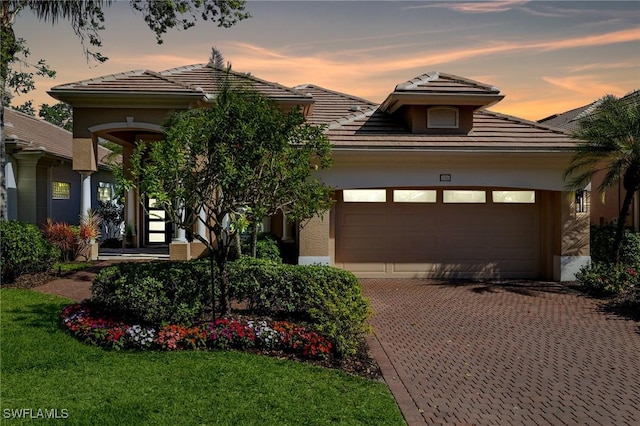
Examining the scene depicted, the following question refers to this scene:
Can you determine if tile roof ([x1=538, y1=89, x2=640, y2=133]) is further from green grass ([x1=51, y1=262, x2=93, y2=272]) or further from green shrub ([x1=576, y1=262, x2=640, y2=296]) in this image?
green grass ([x1=51, y1=262, x2=93, y2=272])

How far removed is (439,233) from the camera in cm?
1397

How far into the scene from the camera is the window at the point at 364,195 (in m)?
13.8

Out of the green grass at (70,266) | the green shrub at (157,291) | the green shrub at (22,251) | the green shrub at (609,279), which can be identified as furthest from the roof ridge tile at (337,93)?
the green shrub at (157,291)

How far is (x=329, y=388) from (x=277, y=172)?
133 inches

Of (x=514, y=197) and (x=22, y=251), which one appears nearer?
(x=22, y=251)

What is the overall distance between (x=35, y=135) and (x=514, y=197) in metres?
18.5

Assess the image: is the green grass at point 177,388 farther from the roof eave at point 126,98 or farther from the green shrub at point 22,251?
the roof eave at point 126,98

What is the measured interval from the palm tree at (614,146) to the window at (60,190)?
18.3 metres

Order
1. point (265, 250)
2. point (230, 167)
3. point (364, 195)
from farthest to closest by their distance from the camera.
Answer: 1. point (364, 195)
2. point (265, 250)
3. point (230, 167)

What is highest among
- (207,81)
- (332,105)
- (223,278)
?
(207,81)

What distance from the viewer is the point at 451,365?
6.81m

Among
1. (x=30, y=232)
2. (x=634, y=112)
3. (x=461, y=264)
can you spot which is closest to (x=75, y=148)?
(x=30, y=232)

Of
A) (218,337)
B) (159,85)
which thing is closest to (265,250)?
(218,337)

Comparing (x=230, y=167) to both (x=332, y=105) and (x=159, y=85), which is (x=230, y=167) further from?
(x=332, y=105)
